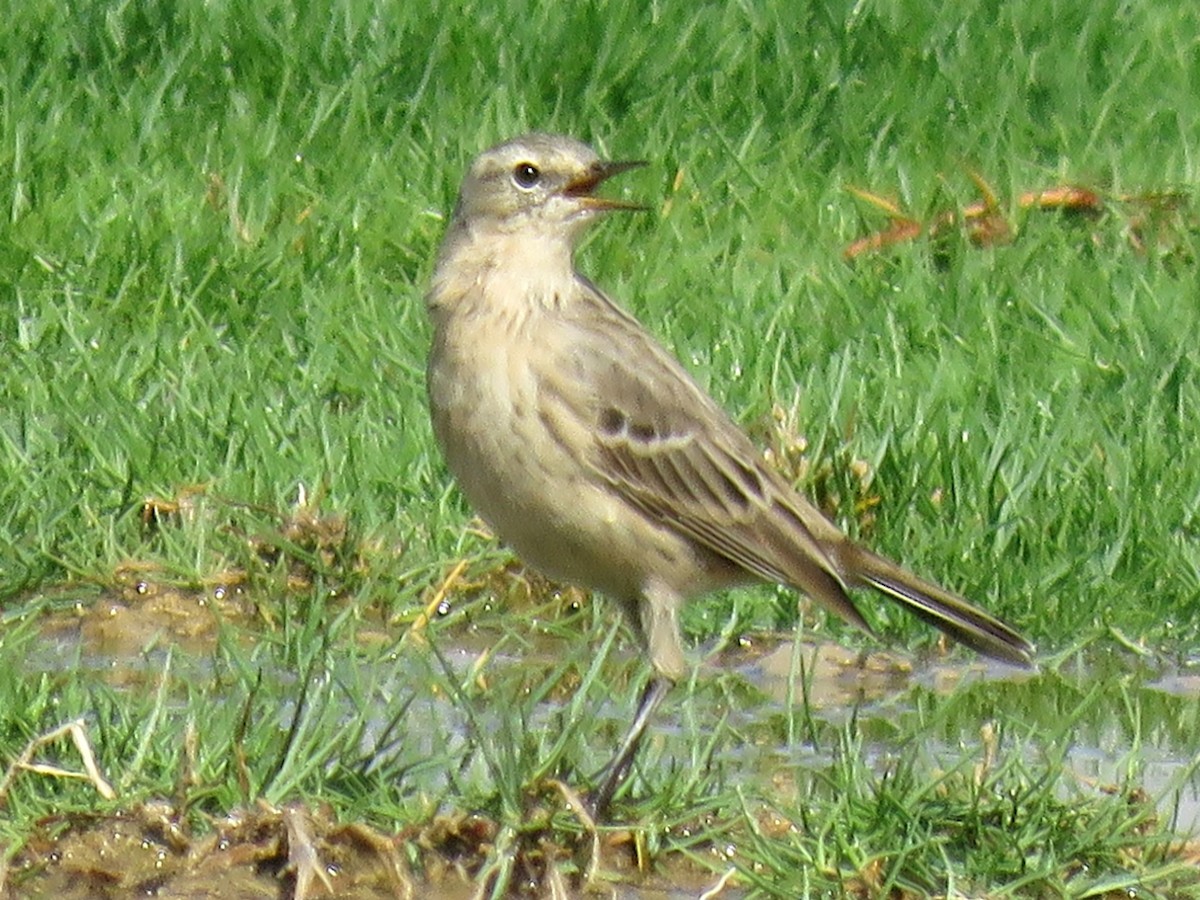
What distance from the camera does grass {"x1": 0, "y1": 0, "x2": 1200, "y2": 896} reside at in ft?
16.0

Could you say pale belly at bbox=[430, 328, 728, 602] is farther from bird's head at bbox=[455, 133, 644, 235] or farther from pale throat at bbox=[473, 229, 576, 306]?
bird's head at bbox=[455, 133, 644, 235]

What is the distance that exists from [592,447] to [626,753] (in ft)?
3.11

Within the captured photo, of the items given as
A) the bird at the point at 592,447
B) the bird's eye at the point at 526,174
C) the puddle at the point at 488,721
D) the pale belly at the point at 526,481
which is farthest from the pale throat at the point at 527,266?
the puddle at the point at 488,721

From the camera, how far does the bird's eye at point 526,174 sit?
6.06 m

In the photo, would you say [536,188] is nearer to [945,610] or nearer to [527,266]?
[527,266]

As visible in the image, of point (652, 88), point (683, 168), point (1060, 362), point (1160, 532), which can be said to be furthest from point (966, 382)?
point (652, 88)

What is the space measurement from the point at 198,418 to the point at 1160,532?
251 centimetres

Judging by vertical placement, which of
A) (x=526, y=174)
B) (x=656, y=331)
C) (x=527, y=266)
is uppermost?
(x=526, y=174)

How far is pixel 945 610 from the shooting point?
5859 mm

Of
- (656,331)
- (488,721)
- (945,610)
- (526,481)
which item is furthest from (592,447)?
(656,331)

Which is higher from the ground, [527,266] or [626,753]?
[527,266]

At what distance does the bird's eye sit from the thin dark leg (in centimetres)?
120

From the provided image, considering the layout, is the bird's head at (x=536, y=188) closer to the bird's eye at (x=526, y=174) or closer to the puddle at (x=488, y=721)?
the bird's eye at (x=526, y=174)

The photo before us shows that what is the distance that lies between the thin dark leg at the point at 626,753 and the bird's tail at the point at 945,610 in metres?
0.62
